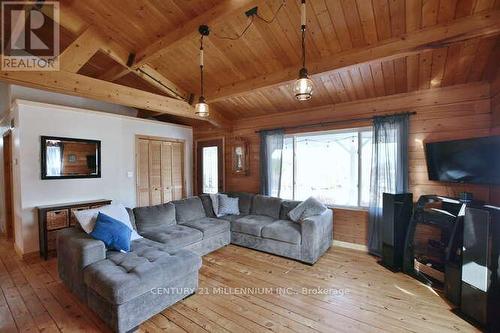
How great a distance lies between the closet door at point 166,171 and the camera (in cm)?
539

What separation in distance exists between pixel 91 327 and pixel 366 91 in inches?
170

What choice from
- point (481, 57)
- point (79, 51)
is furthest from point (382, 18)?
point (79, 51)

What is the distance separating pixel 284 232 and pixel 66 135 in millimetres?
3881

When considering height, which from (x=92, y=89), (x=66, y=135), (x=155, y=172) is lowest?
(x=155, y=172)

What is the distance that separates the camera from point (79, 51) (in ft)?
9.73

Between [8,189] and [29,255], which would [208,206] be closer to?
[29,255]

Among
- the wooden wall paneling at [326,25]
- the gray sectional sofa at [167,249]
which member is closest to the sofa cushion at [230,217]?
the gray sectional sofa at [167,249]

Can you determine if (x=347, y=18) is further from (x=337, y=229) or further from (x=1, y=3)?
(x=1, y=3)

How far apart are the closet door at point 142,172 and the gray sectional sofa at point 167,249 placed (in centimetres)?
153

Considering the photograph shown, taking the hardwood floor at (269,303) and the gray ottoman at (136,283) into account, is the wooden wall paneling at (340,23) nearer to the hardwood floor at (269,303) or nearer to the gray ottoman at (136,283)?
the hardwood floor at (269,303)

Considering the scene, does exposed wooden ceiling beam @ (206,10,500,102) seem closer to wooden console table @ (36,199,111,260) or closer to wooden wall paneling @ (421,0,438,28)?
wooden wall paneling @ (421,0,438,28)

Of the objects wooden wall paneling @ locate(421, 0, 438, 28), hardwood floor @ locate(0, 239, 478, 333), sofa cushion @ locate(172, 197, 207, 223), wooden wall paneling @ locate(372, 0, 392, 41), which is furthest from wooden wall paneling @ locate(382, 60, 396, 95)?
sofa cushion @ locate(172, 197, 207, 223)

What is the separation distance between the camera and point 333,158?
4098mm

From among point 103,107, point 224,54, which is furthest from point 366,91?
point 103,107
